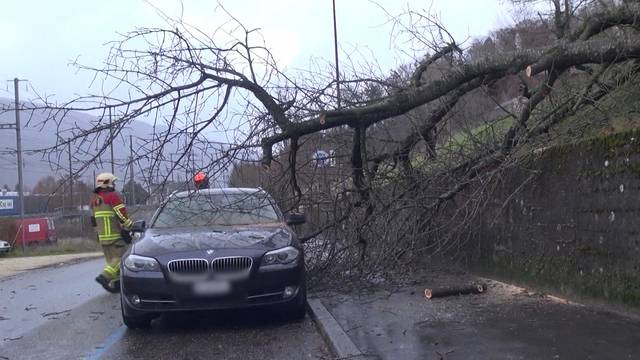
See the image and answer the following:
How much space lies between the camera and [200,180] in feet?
28.3

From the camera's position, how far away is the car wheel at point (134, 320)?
776 cm

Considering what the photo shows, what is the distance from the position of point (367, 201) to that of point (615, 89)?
352 cm

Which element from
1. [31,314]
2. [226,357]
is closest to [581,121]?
[226,357]

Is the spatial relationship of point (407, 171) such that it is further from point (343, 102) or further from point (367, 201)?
point (343, 102)

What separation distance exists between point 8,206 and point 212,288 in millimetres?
60153

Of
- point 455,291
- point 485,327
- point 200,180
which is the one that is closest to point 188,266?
point 200,180

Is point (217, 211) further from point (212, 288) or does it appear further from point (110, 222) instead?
point (110, 222)

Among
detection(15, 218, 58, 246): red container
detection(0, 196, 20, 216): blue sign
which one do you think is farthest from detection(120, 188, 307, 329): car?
detection(0, 196, 20, 216): blue sign

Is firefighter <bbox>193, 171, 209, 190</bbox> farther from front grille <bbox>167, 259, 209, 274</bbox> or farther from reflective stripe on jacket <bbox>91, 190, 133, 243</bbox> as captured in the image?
reflective stripe on jacket <bbox>91, 190, 133, 243</bbox>

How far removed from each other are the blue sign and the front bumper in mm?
58020

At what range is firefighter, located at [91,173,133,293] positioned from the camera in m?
10.8

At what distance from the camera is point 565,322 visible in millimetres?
6695

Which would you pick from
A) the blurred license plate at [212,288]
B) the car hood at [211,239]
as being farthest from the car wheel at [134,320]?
the blurred license plate at [212,288]

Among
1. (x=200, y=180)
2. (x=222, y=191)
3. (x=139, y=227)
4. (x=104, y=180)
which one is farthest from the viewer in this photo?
(x=104, y=180)
